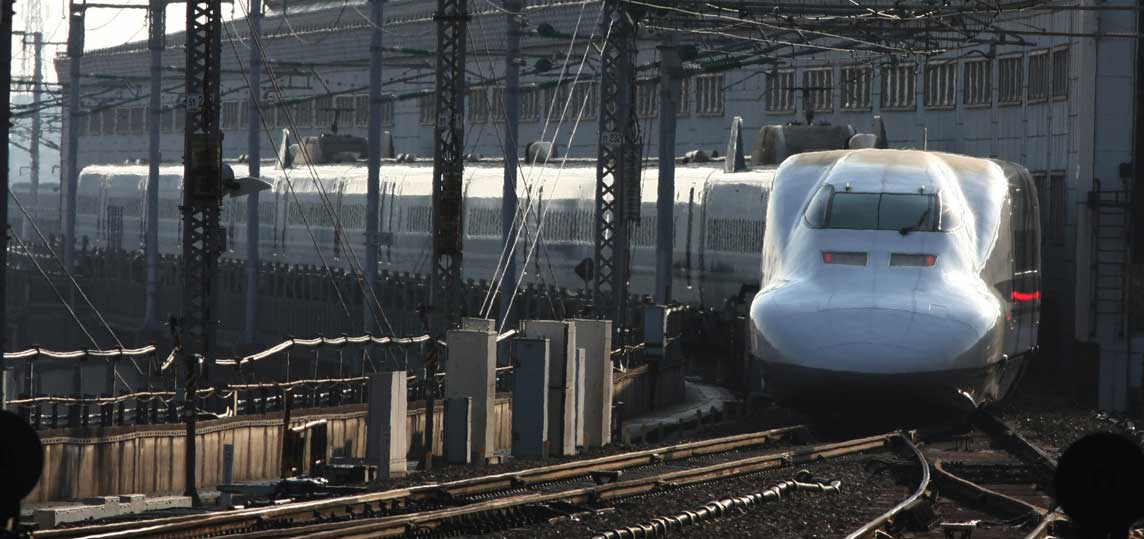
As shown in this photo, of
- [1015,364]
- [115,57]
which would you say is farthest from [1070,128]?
[115,57]

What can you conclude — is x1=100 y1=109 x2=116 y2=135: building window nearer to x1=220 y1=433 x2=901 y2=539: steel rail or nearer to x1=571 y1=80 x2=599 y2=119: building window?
x1=571 y1=80 x2=599 y2=119: building window

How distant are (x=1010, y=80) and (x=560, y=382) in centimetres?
2700

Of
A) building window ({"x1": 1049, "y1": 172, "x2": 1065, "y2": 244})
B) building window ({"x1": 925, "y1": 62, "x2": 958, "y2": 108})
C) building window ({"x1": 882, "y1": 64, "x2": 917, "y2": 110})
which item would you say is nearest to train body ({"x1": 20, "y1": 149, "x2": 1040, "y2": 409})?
building window ({"x1": 1049, "y1": 172, "x2": 1065, "y2": 244})

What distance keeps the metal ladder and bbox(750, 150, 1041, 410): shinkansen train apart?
6829 millimetres

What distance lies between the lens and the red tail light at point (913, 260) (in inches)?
1016

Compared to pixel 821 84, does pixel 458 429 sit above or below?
below

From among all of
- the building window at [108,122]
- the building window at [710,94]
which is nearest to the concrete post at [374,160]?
the building window at [710,94]

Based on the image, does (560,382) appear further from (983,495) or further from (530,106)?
(530,106)

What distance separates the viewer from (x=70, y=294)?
71.9m

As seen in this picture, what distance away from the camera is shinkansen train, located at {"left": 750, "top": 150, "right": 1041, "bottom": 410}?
2416cm

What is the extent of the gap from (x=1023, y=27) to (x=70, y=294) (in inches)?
1374

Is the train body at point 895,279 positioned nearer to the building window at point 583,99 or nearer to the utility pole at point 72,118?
the utility pole at point 72,118

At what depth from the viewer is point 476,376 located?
84.6ft

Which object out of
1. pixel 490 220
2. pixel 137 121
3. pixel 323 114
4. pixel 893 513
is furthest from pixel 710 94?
pixel 893 513
